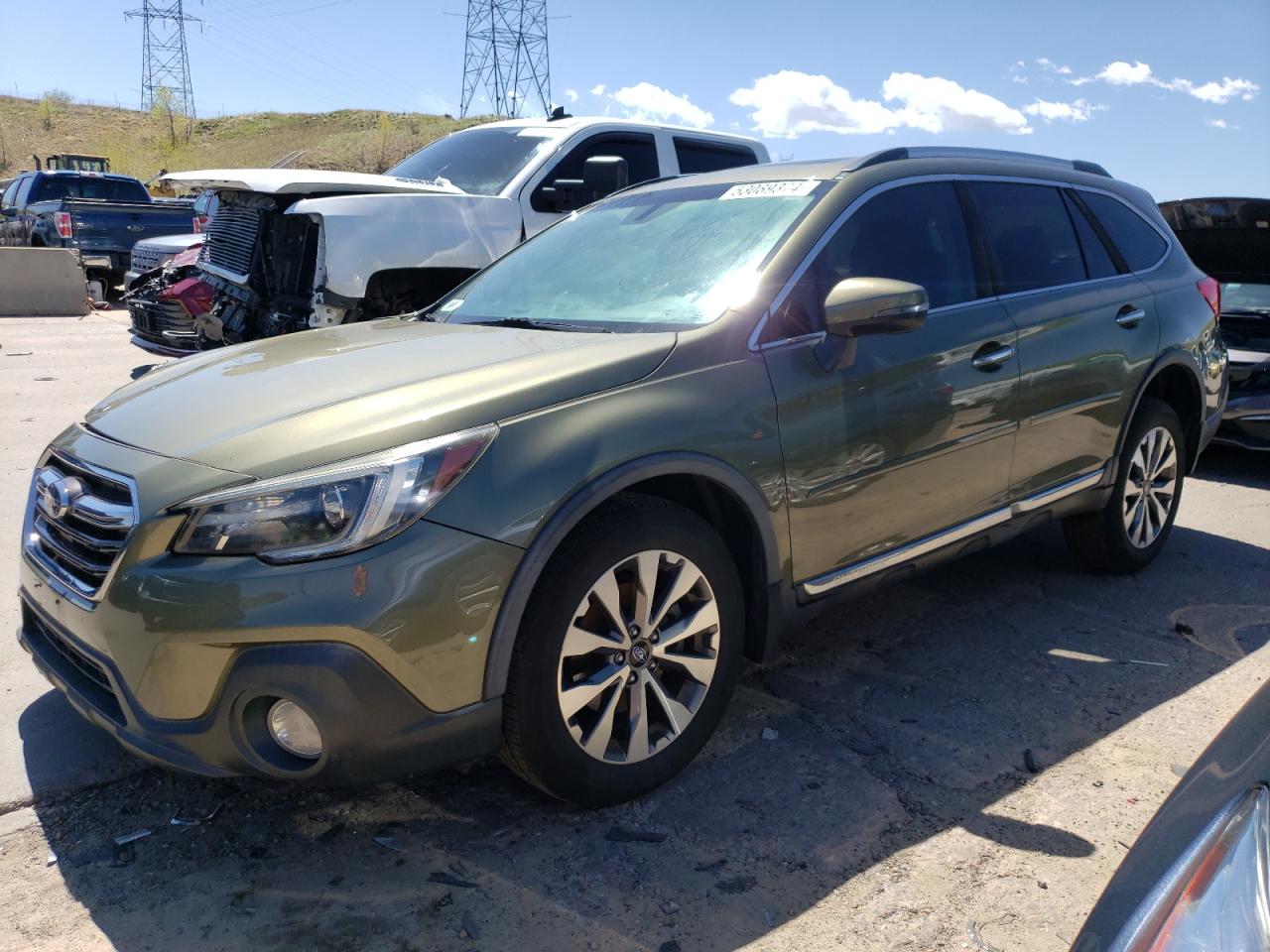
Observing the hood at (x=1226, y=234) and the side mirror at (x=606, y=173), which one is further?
the hood at (x=1226, y=234)

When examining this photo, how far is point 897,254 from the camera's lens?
3.65m

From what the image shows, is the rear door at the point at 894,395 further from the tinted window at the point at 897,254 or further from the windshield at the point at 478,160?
the windshield at the point at 478,160

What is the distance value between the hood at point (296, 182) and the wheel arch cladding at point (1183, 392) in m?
4.17

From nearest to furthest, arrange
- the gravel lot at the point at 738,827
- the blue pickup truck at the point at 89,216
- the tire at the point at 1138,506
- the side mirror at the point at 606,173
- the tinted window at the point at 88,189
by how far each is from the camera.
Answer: the gravel lot at the point at 738,827 → the tire at the point at 1138,506 → the side mirror at the point at 606,173 → the blue pickup truck at the point at 89,216 → the tinted window at the point at 88,189

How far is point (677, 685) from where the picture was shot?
3.01 metres

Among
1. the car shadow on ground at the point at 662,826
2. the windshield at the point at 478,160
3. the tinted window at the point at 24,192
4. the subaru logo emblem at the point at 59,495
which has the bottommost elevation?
the car shadow on ground at the point at 662,826

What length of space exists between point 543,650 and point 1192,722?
89.7 inches

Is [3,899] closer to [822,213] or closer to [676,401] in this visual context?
[676,401]

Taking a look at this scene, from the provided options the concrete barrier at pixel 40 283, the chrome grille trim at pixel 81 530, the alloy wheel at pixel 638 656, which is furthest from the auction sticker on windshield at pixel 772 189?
the concrete barrier at pixel 40 283

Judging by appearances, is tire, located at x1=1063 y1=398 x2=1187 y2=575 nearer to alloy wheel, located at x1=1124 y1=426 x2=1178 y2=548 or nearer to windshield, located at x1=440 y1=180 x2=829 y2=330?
alloy wheel, located at x1=1124 y1=426 x2=1178 y2=548

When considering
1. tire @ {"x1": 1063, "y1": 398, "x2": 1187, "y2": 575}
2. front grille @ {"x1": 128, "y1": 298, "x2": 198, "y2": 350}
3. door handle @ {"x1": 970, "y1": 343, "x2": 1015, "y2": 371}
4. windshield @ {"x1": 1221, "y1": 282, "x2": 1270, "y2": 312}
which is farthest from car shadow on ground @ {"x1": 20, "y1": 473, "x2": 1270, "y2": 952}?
windshield @ {"x1": 1221, "y1": 282, "x2": 1270, "y2": 312}

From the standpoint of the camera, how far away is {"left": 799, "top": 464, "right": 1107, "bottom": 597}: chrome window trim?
10.9 feet

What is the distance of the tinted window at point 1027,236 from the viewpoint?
4012 millimetres

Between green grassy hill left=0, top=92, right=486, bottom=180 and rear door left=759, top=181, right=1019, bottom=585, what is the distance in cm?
5436
